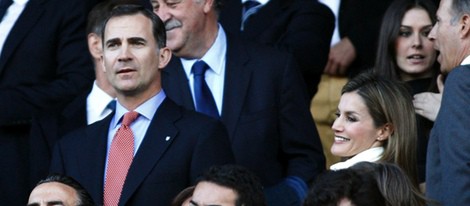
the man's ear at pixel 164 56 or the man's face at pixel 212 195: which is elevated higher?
the man's ear at pixel 164 56

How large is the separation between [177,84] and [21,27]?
124 cm

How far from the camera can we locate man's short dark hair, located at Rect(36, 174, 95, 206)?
6.22 meters

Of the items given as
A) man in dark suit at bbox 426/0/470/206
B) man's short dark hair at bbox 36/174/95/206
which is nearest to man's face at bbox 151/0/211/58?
man's short dark hair at bbox 36/174/95/206

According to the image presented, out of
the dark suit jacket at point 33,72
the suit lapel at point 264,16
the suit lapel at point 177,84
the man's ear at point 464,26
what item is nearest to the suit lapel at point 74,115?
the dark suit jacket at point 33,72

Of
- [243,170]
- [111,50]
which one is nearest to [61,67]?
[111,50]

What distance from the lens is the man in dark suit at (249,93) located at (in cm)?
745

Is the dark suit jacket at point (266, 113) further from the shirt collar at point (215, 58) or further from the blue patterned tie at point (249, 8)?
the blue patterned tie at point (249, 8)

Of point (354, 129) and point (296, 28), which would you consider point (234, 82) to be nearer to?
point (354, 129)

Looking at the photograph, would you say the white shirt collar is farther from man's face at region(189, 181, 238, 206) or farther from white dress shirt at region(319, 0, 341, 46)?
white dress shirt at region(319, 0, 341, 46)

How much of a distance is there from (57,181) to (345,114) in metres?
1.47

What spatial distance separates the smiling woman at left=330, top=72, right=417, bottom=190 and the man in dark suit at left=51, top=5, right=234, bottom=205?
1.89 ft

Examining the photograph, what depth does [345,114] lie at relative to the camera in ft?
22.6

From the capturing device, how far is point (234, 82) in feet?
24.9

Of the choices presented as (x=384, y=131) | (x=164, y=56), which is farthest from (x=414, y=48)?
(x=164, y=56)
